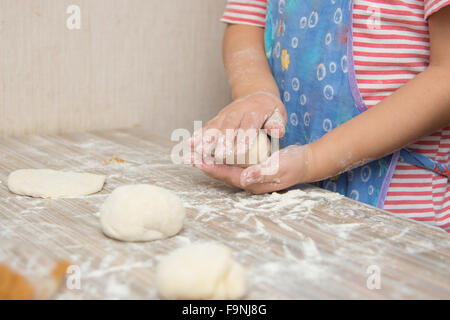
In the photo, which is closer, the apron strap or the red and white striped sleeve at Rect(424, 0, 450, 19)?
the red and white striped sleeve at Rect(424, 0, 450, 19)

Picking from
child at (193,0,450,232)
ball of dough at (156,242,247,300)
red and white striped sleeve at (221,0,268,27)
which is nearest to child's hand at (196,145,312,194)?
child at (193,0,450,232)

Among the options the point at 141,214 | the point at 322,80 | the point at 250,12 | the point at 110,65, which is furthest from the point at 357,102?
the point at 110,65

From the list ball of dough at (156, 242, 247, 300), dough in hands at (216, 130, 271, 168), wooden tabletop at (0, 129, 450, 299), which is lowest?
wooden tabletop at (0, 129, 450, 299)

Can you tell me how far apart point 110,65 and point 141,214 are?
0.78m

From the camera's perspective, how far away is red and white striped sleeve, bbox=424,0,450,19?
32.1 inches

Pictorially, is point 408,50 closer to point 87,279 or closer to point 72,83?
point 87,279

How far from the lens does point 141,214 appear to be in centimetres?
66

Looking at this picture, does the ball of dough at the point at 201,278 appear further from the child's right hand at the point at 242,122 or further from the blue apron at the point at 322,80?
the blue apron at the point at 322,80

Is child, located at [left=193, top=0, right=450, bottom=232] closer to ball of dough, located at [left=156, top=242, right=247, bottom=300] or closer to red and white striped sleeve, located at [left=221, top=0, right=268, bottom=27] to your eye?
red and white striped sleeve, located at [left=221, top=0, right=268, bottom=27]

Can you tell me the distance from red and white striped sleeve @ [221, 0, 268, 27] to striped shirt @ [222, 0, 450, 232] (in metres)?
0.32

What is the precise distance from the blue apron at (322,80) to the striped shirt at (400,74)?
0.02 m

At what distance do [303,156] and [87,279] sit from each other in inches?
18.3

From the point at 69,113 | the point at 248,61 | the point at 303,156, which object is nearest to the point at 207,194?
the point at 303,156

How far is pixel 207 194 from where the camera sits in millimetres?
865
